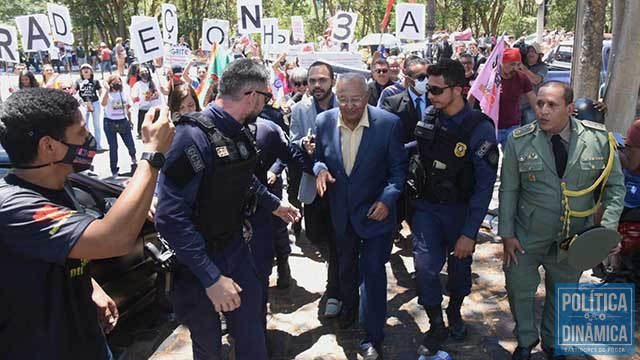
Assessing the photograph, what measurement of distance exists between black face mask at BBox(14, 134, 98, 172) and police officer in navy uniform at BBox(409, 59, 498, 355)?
93.7 inches

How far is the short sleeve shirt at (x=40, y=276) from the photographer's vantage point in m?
1.76

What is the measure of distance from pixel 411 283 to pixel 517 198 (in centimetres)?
180

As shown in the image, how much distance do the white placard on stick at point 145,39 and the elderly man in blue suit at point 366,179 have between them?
561cm

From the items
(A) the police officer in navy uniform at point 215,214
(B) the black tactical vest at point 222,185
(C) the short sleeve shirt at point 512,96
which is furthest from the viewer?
(C) the short sleeve shirt at point 512,96

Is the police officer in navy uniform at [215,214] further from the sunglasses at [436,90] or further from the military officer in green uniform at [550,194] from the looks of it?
the military officer in green uniform at [550,194]

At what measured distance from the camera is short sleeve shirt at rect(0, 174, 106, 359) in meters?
1.76

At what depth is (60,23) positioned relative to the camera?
436 inches

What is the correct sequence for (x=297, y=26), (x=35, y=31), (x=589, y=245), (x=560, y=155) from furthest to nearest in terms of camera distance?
(x=297, y=26) < (x=35, y=31) < (x=560, y=155) < (x=589, y=245)

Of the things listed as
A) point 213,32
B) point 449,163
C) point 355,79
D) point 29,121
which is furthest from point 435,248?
point 213,32

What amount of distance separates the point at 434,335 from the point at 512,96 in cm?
401

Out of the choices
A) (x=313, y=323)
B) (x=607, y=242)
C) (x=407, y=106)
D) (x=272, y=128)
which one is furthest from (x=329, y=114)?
(x=607, y=242)

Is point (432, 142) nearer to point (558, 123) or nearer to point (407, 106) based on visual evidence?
point (558, 123)

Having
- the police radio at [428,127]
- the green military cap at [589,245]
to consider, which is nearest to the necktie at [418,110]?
the police radio at [428,127]

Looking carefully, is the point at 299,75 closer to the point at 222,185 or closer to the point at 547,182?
the point at 547,182
